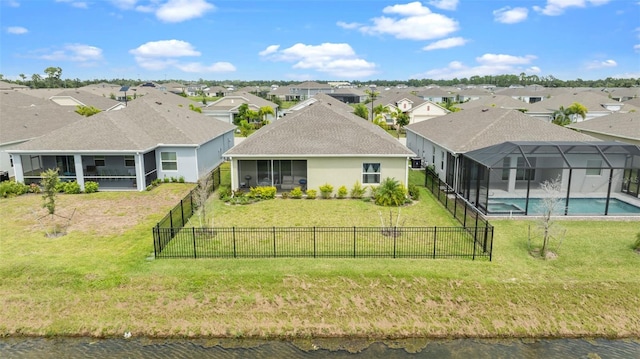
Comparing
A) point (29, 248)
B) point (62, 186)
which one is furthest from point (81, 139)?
point (29, 248)

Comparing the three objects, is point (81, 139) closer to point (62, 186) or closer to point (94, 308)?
point (62, 186)

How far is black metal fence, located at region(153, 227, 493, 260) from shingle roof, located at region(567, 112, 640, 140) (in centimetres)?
1901

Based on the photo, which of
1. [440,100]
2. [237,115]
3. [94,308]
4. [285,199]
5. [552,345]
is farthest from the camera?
[440,100]

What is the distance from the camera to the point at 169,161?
93.5ft

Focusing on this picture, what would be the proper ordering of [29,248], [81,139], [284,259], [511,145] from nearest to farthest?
[284,259]
[29,248]
[511,145]
[81,139]

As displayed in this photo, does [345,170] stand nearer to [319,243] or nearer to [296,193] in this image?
[296,193]

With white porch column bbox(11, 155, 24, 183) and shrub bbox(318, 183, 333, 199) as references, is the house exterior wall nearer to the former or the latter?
shrub bbox(318, 183, 333, 199)

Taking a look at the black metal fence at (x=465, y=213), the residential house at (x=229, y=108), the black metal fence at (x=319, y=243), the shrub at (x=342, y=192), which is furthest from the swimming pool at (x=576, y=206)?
the residential house at (x=229, y=108)

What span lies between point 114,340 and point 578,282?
49.8 feet

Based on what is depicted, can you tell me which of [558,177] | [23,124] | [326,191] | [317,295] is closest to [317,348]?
[317,295]

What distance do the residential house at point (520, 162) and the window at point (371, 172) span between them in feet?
15.8

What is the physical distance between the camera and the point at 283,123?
92.8 feet

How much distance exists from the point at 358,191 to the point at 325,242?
772cm

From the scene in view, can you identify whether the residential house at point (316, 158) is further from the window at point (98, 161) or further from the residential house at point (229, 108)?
the residential house at point (229, 108)
